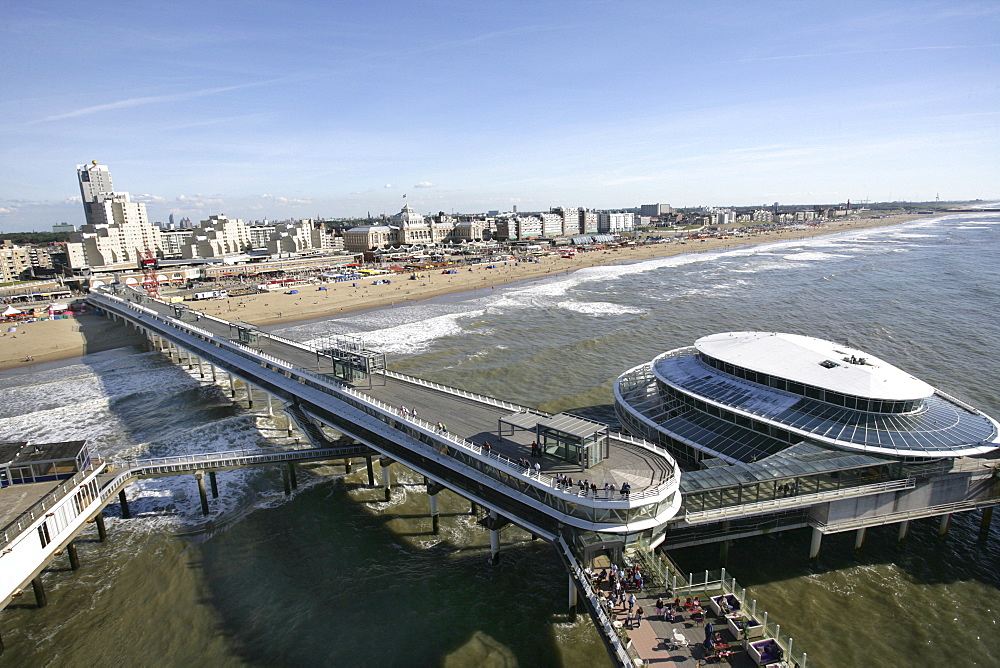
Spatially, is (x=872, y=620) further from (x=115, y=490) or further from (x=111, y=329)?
(x=111, y=329)

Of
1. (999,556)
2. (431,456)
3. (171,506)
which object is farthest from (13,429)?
(999,556)

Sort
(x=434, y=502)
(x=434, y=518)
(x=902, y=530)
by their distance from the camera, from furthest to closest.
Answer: (x=434, y=518), (x=434, y=502), (x=902, y=530)

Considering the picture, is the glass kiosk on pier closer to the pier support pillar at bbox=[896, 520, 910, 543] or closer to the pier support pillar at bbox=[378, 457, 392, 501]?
the pier support pillar at bbox=[378, 457, 392, 501]

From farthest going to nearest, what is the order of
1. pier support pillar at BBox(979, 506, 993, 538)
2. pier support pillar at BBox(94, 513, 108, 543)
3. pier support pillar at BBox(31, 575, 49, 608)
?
pier support pillar at BBox(94, 513, 108, 543) < pier support pillar at BBox(979, 506, 993, 538) < pier support pillar at BBox(31, 575, 49, 608)

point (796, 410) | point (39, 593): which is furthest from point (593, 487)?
point (39, 593)

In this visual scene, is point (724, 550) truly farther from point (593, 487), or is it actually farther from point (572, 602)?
point (593, 487)

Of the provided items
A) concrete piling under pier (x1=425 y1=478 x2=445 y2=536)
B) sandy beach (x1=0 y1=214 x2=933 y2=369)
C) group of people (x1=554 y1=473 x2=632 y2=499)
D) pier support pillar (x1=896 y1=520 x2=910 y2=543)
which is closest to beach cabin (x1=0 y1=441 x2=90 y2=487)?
concrete piling under pier (x1=425 y1=478 x2=445 y2=536)

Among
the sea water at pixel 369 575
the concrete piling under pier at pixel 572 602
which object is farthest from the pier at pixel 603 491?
the sea water at pixel 369 575
